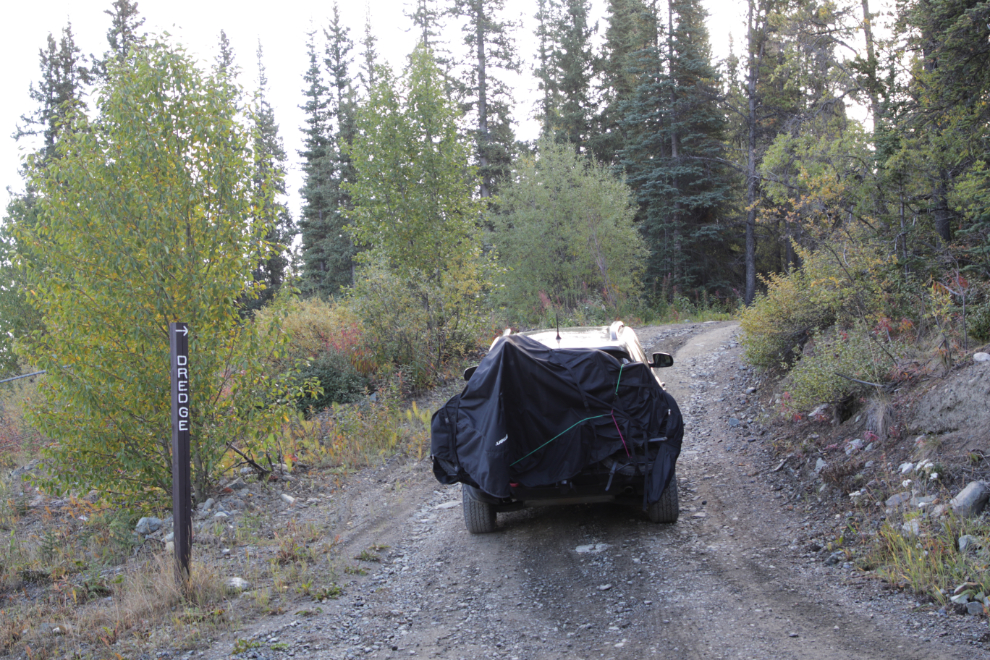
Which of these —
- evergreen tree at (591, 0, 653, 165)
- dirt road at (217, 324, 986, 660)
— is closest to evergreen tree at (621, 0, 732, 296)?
evergreen tree at (591, 0, 653, 165)

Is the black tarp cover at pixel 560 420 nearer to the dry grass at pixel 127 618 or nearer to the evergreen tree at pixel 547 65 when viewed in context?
the dry grass at pixel 127 618

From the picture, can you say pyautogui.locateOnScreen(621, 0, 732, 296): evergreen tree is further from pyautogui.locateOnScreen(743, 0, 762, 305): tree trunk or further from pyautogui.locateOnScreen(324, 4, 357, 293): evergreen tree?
pyautogui.locateOnScreen(324, 4, 357, 293): evergreen tree

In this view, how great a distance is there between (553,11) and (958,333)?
37808 mm

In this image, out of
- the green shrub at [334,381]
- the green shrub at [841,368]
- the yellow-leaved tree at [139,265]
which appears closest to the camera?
the yellow-leaved tree at [139,265]

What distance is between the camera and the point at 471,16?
1282 inches

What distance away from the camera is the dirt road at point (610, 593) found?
13.6ft

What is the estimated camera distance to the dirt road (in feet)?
13.6

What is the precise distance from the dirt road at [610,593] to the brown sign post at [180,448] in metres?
1.20

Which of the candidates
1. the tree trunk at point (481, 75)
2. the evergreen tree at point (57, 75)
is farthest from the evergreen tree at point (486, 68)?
the evergreen tree at point (57, 75)

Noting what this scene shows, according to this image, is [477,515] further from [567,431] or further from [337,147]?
[337,147]

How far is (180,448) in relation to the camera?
5477 millimetres

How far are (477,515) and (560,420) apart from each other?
1537mm

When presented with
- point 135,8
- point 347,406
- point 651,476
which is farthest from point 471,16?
point 651,476

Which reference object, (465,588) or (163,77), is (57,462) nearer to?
(163,77)
